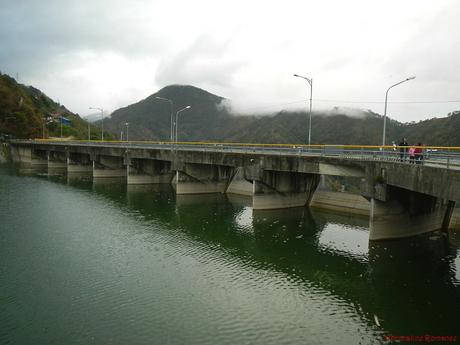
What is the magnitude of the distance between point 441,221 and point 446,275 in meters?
11.8

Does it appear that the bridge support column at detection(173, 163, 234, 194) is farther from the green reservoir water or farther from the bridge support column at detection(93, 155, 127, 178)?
the bridge support column at detection(93, 155, 127, 178)

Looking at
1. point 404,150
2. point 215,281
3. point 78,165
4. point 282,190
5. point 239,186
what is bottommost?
point 215,281

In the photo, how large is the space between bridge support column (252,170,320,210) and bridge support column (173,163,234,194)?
12.7 m

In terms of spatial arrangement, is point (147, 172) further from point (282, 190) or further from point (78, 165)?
point (282, 190)

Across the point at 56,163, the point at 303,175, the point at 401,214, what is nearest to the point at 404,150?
the point at 401,214

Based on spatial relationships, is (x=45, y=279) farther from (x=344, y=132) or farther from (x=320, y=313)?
(x=344, y=132)

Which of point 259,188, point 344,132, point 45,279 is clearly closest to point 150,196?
point 259,188

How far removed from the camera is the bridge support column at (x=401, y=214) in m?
27.9

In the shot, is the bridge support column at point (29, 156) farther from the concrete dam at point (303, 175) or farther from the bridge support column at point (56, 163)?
the concrete dam at point (303, 175)

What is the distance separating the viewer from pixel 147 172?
6231 centimetres

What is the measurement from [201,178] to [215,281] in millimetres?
31295

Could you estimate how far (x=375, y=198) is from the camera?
27828 mm

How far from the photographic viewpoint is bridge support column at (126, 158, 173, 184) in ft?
200

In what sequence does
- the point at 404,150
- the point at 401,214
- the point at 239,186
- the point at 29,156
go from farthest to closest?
1. the point at 29,156
2. the point at 239,186
3. the point at 401,214
4. the point at 404,150
